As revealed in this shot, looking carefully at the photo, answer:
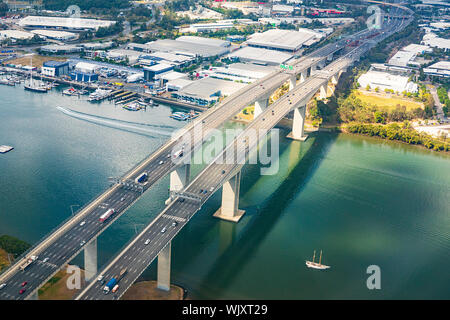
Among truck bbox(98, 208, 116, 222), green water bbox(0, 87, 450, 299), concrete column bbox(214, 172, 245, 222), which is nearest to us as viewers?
truck bbox(98, 208, 116, 222)

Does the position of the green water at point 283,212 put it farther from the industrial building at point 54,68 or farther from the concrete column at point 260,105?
the industrial building at point 54,68

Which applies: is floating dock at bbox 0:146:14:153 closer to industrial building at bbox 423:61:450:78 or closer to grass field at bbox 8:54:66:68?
grass field at bbox 8:54:66:68

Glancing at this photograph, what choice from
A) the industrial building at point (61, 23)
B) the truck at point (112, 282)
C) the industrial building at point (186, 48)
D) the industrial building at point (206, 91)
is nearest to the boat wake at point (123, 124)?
the industrial building at point (206, 91)

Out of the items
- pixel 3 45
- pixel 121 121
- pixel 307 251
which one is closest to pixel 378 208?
pixel 307 251

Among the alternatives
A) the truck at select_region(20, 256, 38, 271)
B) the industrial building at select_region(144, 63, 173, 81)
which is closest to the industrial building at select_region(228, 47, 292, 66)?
the industrial building at select_region(144, 63, 173, 81)

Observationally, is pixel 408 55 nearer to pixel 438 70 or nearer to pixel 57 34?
pixel 438 70

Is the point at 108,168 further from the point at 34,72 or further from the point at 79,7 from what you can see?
the point at 79,7
